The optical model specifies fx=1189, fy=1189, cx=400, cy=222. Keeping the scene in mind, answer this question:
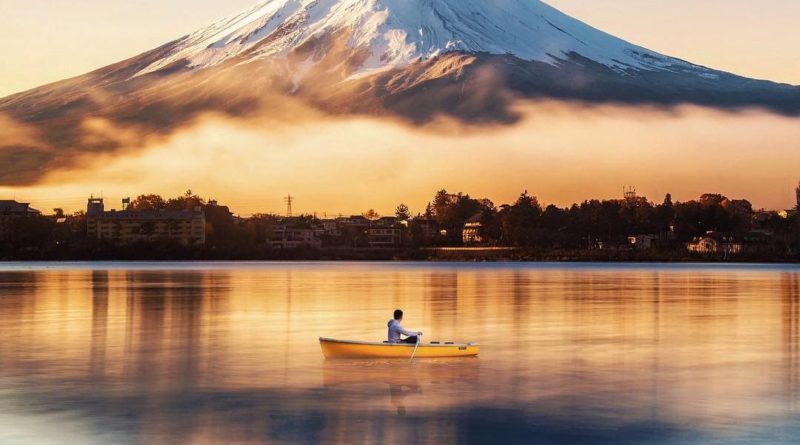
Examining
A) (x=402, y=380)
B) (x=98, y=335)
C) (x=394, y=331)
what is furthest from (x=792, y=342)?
(x=98, y=335)

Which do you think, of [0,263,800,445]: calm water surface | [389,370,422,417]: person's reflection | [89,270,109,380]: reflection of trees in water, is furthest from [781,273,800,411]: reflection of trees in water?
[89,270,109,380]: reflection of trees in water

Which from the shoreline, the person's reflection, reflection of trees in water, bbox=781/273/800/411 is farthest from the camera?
the shoreline

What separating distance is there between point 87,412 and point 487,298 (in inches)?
1586

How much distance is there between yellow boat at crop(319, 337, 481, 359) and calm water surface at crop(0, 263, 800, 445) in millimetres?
300

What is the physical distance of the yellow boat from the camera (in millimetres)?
28562

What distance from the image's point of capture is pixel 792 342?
34.3 meters

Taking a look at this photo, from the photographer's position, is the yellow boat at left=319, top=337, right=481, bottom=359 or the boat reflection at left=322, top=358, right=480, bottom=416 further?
the yellow boat at left=319, top=337, right=481, bottom=359

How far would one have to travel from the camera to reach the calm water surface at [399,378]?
19.4m

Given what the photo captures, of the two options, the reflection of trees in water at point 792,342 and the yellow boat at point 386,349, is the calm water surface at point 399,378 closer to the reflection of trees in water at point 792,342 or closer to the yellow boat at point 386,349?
the reflection of trees in water at point 792,342

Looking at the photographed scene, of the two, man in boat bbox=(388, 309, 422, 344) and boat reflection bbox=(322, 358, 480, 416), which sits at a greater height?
man in boat bbox=(388, 309, 422, 344)

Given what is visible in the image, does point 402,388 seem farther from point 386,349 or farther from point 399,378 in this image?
point 386,349

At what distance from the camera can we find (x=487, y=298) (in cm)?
6003

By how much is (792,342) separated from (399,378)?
1432cm

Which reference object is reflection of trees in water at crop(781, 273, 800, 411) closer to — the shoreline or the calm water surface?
the calm water surface
